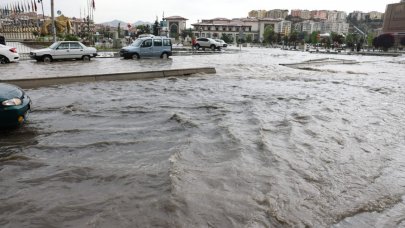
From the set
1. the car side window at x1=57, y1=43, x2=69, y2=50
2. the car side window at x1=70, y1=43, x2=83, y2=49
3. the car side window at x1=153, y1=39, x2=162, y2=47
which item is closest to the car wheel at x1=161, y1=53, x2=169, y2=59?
the car side window at x1=153, y1=39, x2=162, y2=47

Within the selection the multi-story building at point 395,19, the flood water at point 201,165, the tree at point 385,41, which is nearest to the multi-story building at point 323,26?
the multi-story building at point 395,19

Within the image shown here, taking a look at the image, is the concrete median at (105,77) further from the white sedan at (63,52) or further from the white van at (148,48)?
the white sedan at (63,52)

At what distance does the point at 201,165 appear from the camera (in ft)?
16.1

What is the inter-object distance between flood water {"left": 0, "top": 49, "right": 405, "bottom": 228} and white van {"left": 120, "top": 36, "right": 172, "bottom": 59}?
14138mm

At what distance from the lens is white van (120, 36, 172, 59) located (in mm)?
23344

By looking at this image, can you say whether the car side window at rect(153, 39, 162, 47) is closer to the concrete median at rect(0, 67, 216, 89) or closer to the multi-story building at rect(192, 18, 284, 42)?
the concrete median at rect(0, 67, 216, 89)

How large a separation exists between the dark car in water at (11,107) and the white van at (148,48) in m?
17.5

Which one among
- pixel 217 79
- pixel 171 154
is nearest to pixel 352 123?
pixel 171 154

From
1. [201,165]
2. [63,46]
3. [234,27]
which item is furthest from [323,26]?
[201,165]

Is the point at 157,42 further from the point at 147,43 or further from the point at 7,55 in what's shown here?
the point at 7,55

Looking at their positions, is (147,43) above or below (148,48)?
A: above

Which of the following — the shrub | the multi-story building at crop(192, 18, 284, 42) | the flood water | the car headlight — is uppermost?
the multi-story building at crop(192, 18, 284, 42)

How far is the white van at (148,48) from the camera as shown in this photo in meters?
23.3

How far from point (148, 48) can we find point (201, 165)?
20.3 metres
